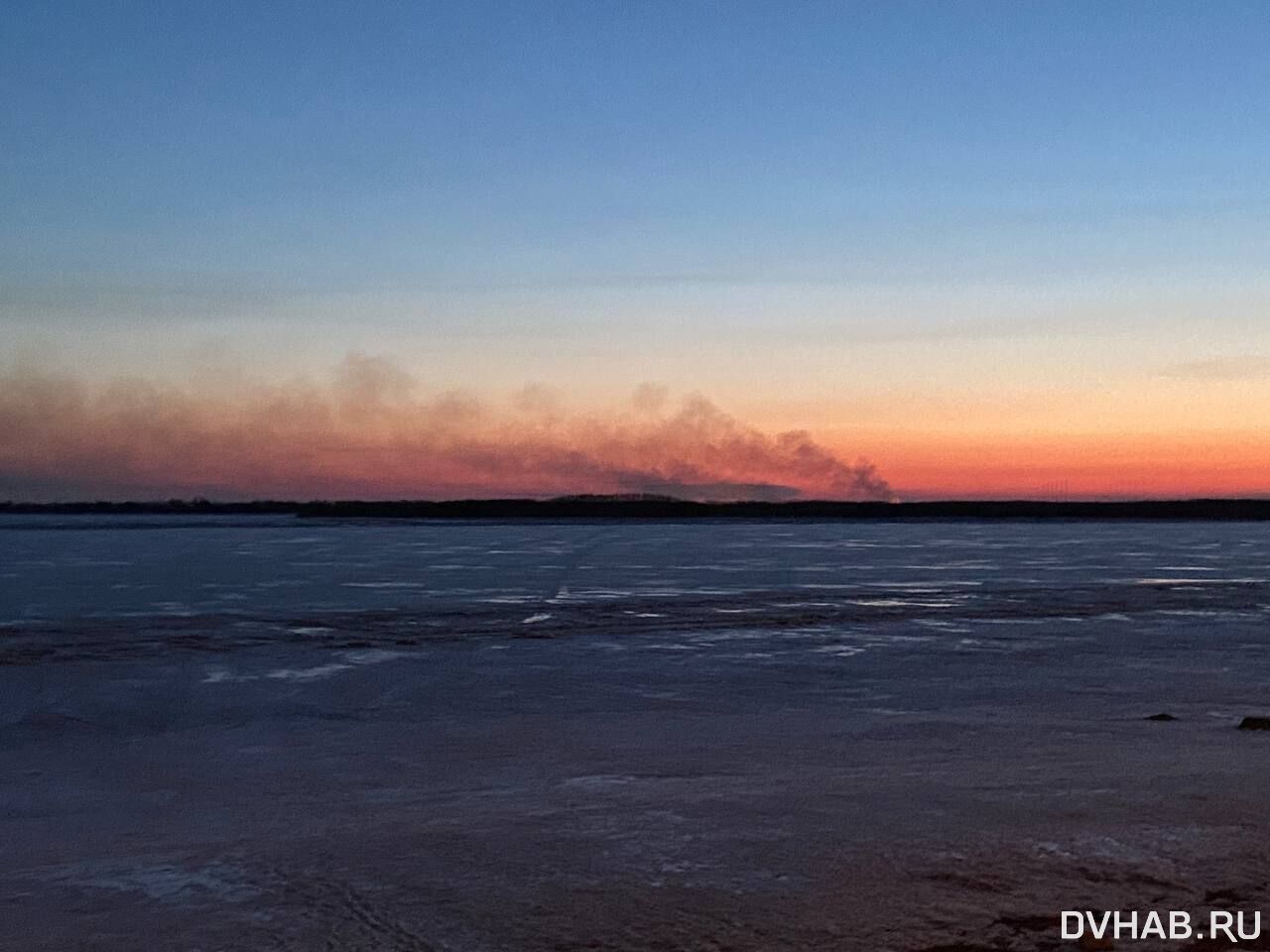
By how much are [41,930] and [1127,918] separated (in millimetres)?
4609

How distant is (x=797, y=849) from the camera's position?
6500mm

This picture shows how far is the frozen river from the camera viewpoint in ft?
18.4

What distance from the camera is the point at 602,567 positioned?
3017 cm

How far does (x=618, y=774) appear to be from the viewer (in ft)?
27.8

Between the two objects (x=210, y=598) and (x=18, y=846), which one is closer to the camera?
(x=18, y=846)

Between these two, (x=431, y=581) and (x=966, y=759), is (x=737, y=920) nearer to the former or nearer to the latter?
(x=966, y=759)

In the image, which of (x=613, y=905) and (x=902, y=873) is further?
(x=902, y=873)

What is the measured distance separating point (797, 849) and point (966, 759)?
271 cm

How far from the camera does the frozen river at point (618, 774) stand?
18.4 feet

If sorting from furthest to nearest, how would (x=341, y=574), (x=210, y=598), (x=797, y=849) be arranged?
(x=341, y=574) < (x=210, y=598) < (x=797, y=849)

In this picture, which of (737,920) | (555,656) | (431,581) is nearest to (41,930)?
(737,920)

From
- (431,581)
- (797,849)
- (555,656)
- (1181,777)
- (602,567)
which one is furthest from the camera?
(602,567)

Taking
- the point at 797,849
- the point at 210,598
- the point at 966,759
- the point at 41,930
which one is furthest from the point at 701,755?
the point at 210,598

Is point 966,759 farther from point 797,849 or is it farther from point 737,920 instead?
point 737,920
